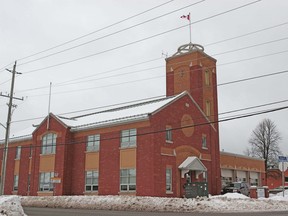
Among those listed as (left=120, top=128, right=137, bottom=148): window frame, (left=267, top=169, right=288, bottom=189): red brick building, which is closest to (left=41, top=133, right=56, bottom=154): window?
(left=120, top=128, right=137, bottom=148): window frame

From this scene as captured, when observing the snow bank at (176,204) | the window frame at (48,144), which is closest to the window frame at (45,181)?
the window frame at (48,144)

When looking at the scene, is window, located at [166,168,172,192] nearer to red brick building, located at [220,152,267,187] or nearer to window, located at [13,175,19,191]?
red brick building, located at [220,152,267,187]

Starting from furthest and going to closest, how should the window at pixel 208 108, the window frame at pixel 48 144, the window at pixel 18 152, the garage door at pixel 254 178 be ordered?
the garage door at pixel 254 178 < the window at pixel 18 152 < the window at pixel 208 108 < the window frame at pixel 48 144

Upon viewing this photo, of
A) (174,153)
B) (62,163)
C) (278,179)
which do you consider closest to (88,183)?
(62,163)

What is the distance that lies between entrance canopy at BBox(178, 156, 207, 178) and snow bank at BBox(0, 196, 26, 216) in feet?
66.5

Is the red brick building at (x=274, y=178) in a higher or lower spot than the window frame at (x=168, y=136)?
lower

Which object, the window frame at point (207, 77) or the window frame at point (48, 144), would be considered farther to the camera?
the window frame at point (207, 77)

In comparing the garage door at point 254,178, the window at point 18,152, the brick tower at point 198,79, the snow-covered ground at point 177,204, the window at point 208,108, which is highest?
the brick tower at point 198,79

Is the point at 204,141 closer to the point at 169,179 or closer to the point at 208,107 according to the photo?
the point at 208,107

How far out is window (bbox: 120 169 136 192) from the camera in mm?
33719

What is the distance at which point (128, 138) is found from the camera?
35.0 meters

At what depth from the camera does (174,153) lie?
34938mm

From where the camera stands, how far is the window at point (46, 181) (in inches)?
1604

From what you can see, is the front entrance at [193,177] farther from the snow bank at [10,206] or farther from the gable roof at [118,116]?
the snow bank at [10,206]
